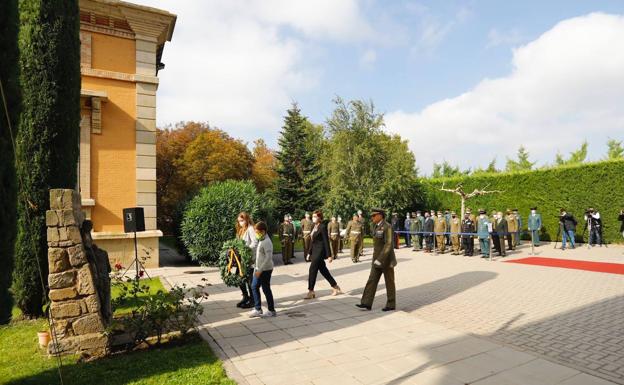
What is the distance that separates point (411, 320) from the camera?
6613mm

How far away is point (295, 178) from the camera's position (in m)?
23.5

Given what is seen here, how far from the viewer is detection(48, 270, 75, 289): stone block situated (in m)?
5.15

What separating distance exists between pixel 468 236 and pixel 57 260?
50.0 feet

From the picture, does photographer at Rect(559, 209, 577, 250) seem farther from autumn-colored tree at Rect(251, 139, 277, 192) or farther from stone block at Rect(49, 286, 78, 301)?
autumn-colored tree at Rect(251, 139, 277, 192)

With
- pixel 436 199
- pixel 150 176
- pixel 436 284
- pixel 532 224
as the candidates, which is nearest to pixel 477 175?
pixel 436 199

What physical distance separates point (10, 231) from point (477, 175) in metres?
25.2

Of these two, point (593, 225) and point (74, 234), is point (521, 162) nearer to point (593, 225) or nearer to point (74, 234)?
point (593, 225)

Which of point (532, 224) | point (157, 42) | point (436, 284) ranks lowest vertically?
point (436, 284)

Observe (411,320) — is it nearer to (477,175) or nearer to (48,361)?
(48,361)

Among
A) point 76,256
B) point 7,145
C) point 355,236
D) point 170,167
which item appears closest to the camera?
point 7,145

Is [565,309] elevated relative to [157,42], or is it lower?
lower

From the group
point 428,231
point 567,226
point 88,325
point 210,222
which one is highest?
point 210,222

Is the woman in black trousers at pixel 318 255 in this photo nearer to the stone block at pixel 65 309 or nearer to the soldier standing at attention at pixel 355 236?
the stone block at pixel 65 309

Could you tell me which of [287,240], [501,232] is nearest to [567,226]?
[501,232]
